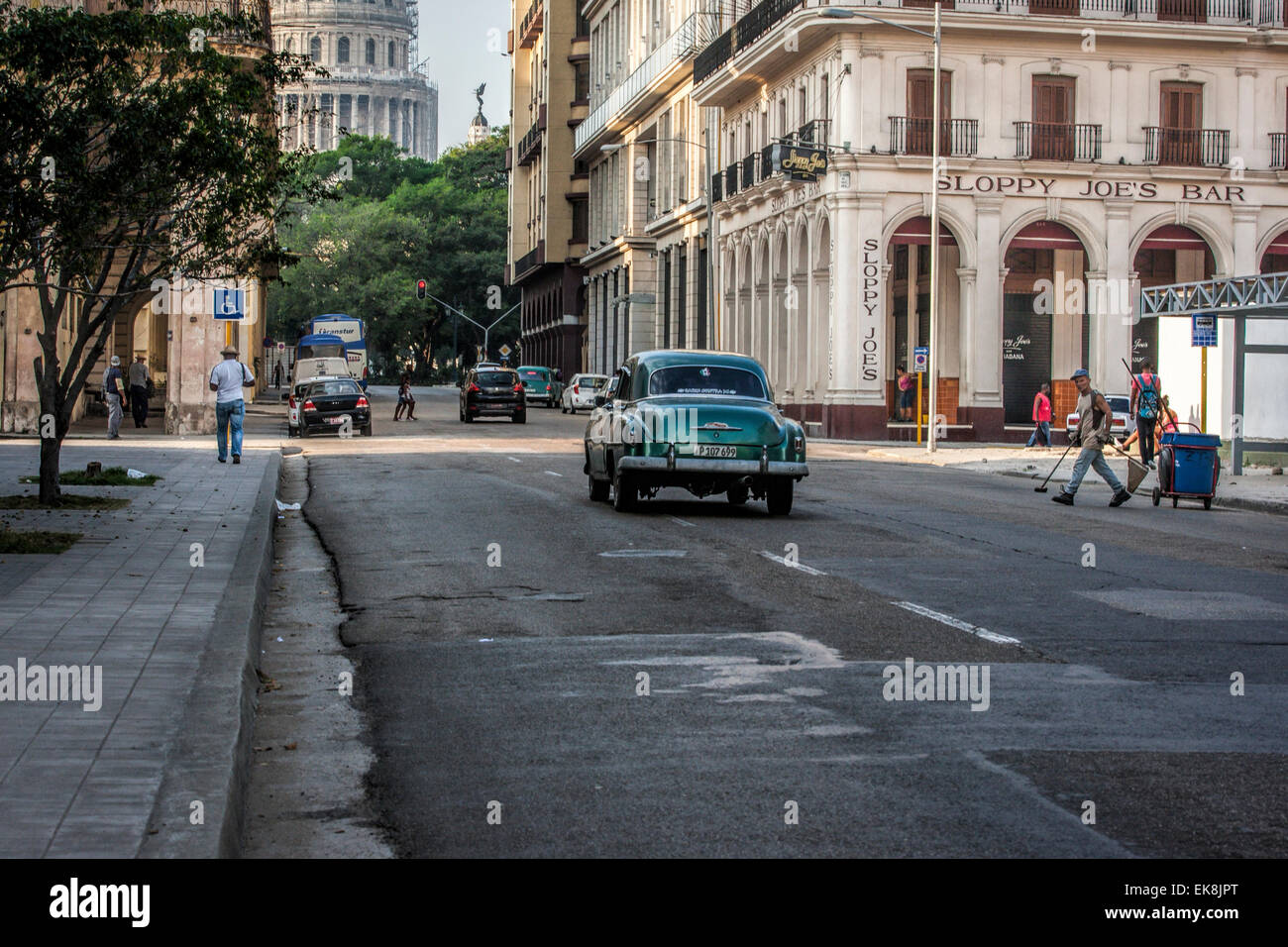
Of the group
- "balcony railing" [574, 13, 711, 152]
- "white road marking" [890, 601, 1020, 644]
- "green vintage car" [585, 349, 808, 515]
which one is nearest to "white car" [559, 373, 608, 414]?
"balcony railing" [574, 13, 711, 152]

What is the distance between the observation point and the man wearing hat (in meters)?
27.9

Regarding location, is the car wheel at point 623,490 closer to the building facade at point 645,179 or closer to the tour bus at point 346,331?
the building facade at point 645,179

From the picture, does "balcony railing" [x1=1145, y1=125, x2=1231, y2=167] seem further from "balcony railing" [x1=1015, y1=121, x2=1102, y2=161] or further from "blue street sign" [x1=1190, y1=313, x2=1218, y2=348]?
"blue street sign" [x1=1190, y1=313, x2=1218, y2=348]

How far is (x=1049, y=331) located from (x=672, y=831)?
47248 millimetres

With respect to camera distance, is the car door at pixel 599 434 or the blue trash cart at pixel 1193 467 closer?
the car door at pixel 599 434

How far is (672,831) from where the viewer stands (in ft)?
20.1

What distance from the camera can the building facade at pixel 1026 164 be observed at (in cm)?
4703

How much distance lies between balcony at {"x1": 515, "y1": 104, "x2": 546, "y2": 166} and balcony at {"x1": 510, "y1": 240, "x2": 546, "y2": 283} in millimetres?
5449

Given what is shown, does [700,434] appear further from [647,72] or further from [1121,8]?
[647,72]

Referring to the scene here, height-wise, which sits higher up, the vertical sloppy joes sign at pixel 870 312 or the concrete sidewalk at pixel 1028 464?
the vertical sloppy joes sign at pixel 870 312

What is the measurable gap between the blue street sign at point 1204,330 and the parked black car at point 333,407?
20.6 metres

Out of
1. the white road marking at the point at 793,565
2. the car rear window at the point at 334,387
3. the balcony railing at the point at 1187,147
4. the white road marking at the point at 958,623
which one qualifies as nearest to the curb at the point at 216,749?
the white road marking at the point at 958,623

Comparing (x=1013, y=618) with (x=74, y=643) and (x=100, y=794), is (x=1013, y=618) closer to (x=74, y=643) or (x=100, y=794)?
(x=74, y=643)

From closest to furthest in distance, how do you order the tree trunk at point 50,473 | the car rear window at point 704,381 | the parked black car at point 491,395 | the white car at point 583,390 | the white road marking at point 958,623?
the white road marking at point 958,623 → the tree trunk at point 50,473 → the car rear window at point 704,381 → the parked black car at point 491,395 → the white car at point 583,390
